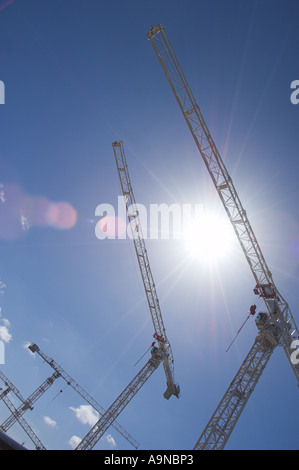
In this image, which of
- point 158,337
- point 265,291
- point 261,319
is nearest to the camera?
point 261,319

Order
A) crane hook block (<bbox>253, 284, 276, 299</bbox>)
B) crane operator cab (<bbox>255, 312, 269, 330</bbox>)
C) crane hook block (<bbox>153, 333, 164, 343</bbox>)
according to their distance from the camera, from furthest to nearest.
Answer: crane hook block (<bbox>153, 333, 164, 343</bbox>) < crane hook block (<bbox>253, 284, 276, 299</bbox>) < crane operator cab (<bbox>255, 312, 269, 330</bbox>)

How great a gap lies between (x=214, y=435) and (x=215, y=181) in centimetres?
2677

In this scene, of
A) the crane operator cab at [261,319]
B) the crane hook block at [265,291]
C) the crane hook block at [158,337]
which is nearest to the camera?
the crane operator cab at [261,319]

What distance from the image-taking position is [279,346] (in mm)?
26484

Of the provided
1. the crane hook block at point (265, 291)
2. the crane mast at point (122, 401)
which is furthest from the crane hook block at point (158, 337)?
the crane hook block at point (265, 291)

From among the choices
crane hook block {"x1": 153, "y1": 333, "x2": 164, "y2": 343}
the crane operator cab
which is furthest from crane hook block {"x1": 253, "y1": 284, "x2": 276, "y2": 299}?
crane hook block {"x1": 153, "y1": 333, "x2": 164, "y2": 343}

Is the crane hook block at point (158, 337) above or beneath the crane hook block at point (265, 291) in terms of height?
beneath

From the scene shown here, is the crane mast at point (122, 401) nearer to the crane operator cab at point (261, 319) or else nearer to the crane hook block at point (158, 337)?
the crane hook block at point (158, 337)

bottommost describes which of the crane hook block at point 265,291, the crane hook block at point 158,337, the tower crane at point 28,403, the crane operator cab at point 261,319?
the tower crane at point 28,403

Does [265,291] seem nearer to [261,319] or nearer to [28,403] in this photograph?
[261,319]

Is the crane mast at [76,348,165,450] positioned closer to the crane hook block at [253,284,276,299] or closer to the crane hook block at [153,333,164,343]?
the crane hook block at [153,333,164,343]

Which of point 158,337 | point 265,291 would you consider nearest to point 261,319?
point 265,291
